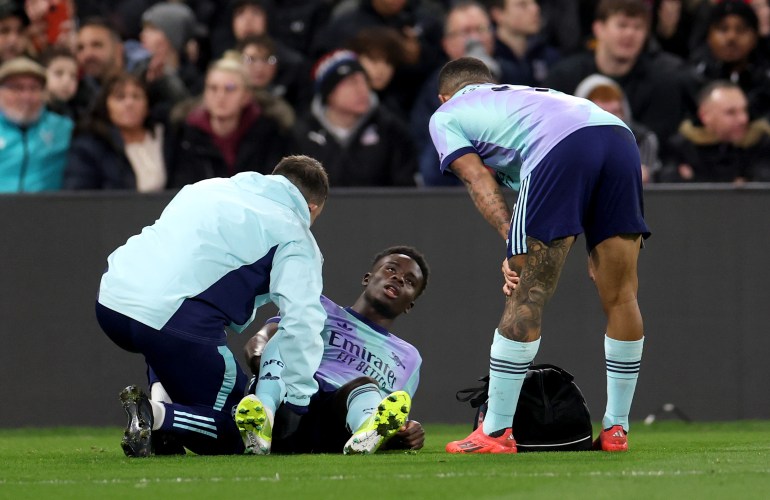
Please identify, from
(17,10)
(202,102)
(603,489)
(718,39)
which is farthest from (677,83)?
(603,489)

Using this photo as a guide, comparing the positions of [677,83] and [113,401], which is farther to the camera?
[677,83]

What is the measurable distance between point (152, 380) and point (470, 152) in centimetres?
190

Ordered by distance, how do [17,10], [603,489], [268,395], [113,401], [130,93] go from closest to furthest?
[603,489] → [268,395] → [113,401] → [130,93] → [17,10]

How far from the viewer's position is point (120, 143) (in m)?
10.7

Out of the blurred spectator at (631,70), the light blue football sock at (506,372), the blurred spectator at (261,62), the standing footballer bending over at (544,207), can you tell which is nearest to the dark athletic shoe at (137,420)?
the standing footballer bending over at (544,207)

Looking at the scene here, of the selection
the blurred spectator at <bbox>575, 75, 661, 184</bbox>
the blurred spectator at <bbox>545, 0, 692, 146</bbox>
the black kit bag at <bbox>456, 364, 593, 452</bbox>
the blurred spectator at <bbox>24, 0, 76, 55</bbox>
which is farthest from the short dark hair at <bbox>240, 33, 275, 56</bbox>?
the black kit bag at <bbox>456, 364, 593, 452</bbox>

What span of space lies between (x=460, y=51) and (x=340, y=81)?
4.47 feet

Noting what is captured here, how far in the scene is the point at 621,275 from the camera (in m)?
6.64

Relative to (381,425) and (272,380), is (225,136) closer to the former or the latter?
(272,380)

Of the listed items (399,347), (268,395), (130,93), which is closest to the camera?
(268,395)

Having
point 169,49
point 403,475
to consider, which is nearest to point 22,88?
point 169,49

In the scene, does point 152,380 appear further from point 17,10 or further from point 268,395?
point 17,10


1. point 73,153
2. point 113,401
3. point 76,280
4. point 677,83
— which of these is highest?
point 677,83

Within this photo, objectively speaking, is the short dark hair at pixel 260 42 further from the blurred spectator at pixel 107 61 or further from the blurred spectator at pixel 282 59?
the blurred spectator at pixel 107 61
